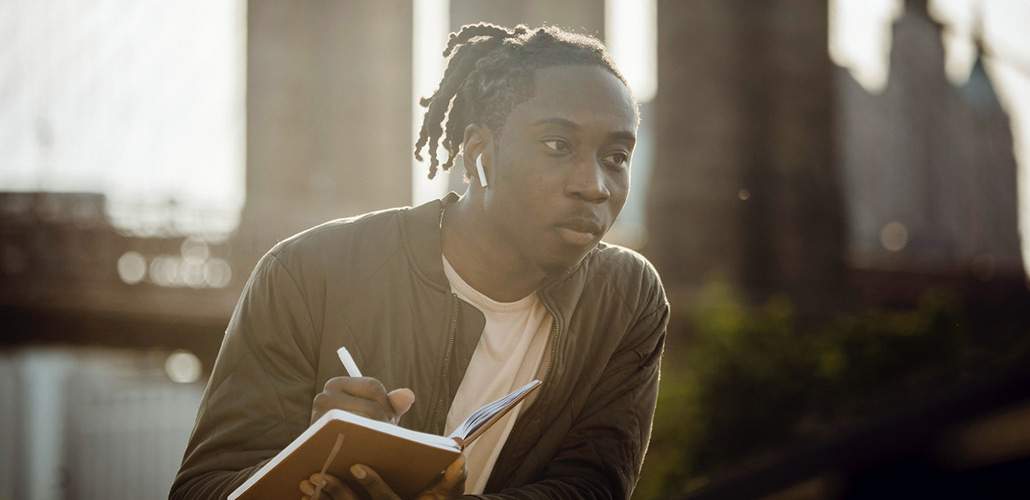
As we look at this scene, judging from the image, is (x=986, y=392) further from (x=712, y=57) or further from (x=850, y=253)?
(x=850, y=253)

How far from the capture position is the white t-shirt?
110 inches

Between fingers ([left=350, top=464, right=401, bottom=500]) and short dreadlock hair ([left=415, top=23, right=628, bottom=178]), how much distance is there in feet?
2.52

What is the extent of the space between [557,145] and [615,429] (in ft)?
2.12

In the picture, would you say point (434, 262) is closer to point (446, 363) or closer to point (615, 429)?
point (446, 363)

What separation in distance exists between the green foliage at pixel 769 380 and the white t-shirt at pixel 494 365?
770 cm

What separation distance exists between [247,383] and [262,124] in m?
27.0

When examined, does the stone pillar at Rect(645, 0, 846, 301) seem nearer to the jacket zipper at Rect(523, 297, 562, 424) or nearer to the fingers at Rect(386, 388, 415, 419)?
the jacket zipper at Rect(523, 297, 562, 424)

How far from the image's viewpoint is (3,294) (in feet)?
69.4

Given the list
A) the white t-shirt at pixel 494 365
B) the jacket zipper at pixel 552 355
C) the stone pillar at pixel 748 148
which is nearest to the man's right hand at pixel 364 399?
the white t-shirt at pixel 494 365

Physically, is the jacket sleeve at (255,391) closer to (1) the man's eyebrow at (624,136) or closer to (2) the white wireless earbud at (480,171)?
(2) the white wireless earbud at (480,171)

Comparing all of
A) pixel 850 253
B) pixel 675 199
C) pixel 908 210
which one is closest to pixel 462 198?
pixel 675 199

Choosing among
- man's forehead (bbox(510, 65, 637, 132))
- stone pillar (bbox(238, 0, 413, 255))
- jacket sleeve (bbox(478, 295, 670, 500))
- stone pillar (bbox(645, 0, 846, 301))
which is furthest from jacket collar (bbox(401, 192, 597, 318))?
stone pillar (bbox(238, 0, 413, 255))

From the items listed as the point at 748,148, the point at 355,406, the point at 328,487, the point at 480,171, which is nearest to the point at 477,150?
the point at 480,171

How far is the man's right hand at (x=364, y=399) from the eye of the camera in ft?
7.89
